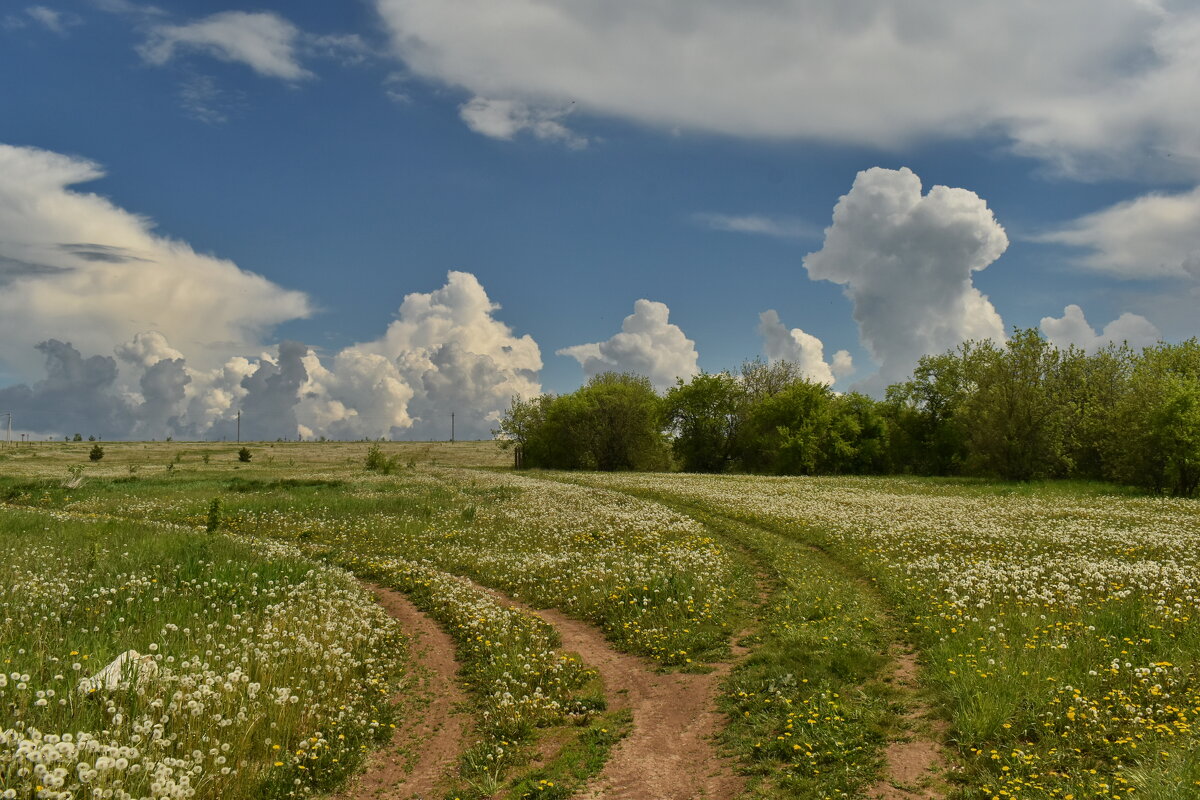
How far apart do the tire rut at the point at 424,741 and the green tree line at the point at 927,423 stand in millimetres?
45195

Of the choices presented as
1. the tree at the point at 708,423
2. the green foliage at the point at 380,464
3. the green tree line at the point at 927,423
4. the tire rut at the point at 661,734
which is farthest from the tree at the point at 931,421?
the tire rut at the point at 661,734

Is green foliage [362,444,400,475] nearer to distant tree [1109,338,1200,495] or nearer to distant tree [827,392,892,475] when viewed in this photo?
distant tree [827,392,892,475]

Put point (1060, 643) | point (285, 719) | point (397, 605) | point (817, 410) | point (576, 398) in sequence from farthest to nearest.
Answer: point (576, 398), point (817, 410), point (397, 605), point (1060, 643), point (285, 719)

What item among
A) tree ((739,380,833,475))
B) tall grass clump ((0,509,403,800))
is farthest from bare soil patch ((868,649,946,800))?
tree ((739,380,833,475))

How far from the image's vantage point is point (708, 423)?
269ft

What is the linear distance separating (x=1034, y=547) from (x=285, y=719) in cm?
1970

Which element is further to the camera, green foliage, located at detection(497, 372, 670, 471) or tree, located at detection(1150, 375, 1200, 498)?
green foliage, located at detection(497, 372, 670, 471)

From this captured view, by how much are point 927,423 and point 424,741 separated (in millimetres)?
83590

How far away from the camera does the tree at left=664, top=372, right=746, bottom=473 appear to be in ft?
271

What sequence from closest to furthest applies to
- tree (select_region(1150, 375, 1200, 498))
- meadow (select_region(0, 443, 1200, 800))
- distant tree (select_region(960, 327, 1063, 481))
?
meadow (select_region(0, 443, 1200, 800)) < tree (select_region(1150, 375, 1200, 498)) < distant tree (select_region(960, 327, 1063, 481))

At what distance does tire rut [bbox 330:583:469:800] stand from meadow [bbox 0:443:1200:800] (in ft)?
0.78

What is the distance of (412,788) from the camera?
7684 mm

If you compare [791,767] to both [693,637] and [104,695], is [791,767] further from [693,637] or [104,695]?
[104,695]

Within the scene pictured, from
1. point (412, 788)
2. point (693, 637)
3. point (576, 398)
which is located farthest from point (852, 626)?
point (576, 398)
